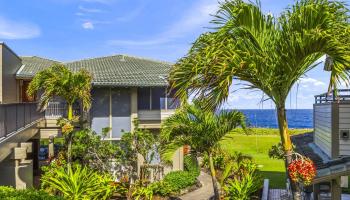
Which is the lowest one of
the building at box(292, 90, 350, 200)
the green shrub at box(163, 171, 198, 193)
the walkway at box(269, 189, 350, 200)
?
the walkway at box(269, 189, 350, 200)

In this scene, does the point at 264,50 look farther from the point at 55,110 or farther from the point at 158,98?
the point at 55,110

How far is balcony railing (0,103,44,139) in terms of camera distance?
12.1 meters

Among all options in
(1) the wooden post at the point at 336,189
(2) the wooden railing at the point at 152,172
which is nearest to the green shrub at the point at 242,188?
(1) the wooden post at the point at 336,189

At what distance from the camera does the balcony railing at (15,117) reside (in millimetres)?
12105

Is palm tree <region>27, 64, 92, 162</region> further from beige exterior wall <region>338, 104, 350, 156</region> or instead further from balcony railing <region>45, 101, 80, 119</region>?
beige exterior wall <region>338, 104, 350, 156</region>

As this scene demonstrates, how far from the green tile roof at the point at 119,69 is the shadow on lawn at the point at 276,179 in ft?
29.9

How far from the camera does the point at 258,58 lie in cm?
683

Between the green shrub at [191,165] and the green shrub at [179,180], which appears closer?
the green shrub at [179,180]

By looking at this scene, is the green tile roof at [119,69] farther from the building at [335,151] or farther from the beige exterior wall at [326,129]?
the building at [335,151]

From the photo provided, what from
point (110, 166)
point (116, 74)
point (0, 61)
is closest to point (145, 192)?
point (110, 166)

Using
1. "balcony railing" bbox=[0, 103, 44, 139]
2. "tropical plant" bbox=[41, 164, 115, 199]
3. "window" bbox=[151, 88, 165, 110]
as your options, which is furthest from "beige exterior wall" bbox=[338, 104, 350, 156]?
"window" bbox=[151, 88, 165, 110]

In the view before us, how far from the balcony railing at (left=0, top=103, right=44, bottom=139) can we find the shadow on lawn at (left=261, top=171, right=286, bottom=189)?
14.2 m

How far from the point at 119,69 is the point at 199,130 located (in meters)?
11.7

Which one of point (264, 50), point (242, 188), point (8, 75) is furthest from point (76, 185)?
point (264, 50)
